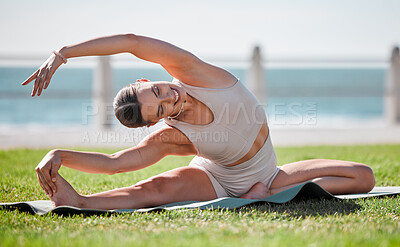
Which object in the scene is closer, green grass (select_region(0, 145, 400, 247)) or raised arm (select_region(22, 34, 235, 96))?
green grass (select_region(0, 145, 400, 247))

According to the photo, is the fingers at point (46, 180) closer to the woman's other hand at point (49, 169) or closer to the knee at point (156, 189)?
the woman's other hand at point (49, 169)

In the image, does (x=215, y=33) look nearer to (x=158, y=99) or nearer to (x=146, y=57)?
(x=146, y=57)

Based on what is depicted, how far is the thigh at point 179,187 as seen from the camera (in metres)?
2.80

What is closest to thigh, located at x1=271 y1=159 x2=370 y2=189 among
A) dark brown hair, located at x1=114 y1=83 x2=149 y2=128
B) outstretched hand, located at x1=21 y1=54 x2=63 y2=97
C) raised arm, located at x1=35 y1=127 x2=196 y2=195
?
raised arm, located at x1=35 y1=127 x2=196 y2=195

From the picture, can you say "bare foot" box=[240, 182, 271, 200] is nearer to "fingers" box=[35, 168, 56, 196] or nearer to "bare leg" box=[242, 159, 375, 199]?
"bare leg" box=[242, 159, 375, 199]

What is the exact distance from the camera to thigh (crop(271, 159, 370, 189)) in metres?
2.98

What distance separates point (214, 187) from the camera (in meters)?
2.96

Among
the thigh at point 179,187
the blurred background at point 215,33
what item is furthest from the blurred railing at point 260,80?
the blurred background at point 215,33

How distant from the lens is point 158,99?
2541 millimetres

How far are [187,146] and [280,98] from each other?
7022 millimetres

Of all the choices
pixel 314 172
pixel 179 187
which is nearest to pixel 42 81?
pixel 179 187

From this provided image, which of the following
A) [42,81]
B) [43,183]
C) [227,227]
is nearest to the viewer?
[227,227]

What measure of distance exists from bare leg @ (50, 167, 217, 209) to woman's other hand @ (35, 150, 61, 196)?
0.07 metres

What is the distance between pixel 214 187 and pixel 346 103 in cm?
3307
